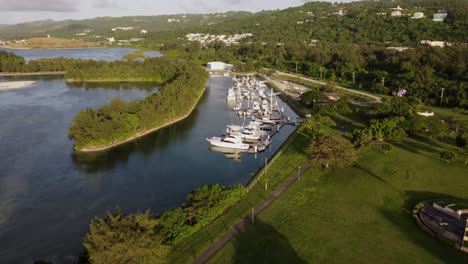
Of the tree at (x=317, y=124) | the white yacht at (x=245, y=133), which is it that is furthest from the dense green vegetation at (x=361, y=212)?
the white yacht at (x=245, y=133)

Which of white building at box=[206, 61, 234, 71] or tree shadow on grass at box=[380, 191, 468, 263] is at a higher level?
white building at box=[206, 61, 234, 71]

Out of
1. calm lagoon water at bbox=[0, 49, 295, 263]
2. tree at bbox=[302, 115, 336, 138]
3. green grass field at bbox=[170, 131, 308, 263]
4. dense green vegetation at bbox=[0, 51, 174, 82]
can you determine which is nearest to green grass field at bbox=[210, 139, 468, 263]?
green grass field at bbox=[170, 131, 308, 263]

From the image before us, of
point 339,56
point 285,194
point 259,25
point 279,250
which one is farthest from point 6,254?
point 259,25

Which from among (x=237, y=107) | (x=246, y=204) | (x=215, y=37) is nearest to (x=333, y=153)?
(x=246, y=204)

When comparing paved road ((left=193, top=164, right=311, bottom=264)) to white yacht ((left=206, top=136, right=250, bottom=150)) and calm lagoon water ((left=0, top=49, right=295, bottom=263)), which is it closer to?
calm lagoon water ((left=0, top=49, right=295, bottom=263))

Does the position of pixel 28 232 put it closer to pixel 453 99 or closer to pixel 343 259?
pixel 343 259

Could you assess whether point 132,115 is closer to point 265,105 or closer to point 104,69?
point 265,105

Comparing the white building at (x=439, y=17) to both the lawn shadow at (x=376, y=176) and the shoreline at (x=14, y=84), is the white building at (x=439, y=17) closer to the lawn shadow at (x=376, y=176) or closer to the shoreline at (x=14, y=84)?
the lawn shadow at (x=376, y=176)

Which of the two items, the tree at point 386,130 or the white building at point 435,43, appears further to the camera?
the white building at point 435,43
